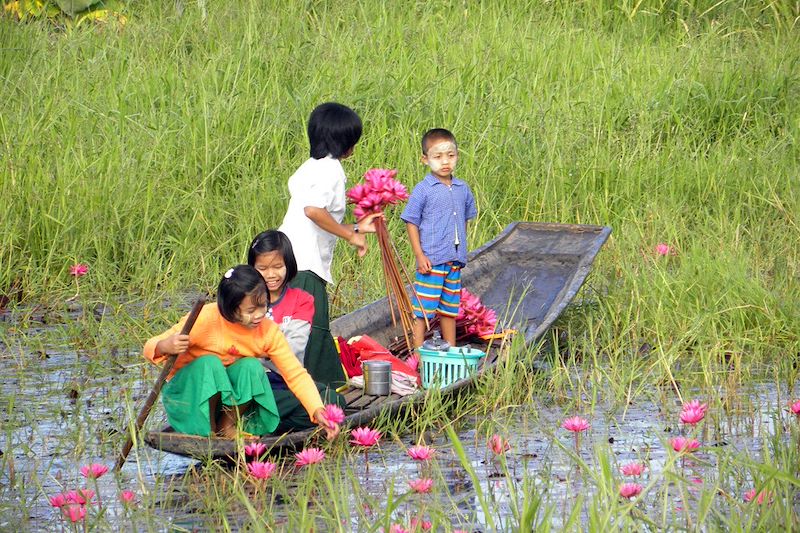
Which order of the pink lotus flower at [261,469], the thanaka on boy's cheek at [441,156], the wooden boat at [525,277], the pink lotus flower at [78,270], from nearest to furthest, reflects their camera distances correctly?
the pink lotus flower at [261,469] < the thanaka on boy's cheek at [441,156] < the wooden boat at [525,277] < the pink lotus flower at [78,270]

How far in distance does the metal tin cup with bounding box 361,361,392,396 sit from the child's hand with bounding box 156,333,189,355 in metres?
1.27

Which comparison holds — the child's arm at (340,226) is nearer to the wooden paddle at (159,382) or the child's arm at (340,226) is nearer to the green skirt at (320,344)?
the green skirt at (320,344)

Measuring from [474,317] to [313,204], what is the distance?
131cm

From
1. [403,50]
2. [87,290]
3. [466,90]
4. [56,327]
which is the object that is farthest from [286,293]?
[403,50]

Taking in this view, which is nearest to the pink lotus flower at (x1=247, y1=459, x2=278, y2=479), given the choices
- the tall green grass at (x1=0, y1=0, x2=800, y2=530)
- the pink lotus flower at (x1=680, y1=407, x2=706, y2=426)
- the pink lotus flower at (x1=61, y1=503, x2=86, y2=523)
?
the pink lotus flower at (x1=61, y1=503, x2=86, y2=523)

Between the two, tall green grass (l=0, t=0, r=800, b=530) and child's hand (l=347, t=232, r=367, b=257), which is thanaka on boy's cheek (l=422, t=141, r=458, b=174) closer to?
child's hand (l=347, t=232, r=367, b=257)

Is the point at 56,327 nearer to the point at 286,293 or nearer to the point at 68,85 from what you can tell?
the point at 286,293

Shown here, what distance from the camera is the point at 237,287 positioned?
4516 millimetres

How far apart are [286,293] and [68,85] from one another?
4880mm

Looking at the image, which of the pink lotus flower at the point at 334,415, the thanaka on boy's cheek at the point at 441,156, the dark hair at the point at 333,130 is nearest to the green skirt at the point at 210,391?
the pink lotus flower at the point at 334,415

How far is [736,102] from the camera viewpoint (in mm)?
9891

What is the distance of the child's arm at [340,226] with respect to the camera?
567 centimetres

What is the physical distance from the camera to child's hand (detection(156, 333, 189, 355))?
14.1 ft

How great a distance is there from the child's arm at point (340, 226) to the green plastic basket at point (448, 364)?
566mm
